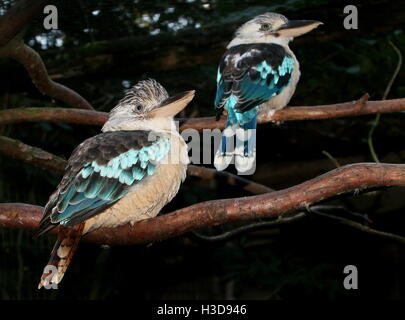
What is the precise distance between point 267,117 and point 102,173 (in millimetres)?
1418

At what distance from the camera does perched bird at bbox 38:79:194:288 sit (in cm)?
259

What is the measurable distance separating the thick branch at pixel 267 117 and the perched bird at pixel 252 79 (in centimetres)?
15

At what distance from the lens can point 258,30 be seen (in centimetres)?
407

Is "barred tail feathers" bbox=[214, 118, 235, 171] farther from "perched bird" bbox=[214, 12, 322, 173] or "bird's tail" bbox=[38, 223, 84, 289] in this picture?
"bird's tail" bbox=[38, 223, 84, 289]

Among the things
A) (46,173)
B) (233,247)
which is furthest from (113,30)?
(233,247)

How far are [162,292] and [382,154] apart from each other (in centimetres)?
250

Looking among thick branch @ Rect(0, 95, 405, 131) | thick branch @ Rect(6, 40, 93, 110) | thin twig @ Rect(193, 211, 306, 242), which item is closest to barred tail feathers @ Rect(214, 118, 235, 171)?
thick branch @ Rect(0, 95, 405, 131)

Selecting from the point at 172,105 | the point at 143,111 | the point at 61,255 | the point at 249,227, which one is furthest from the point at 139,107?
the point at 249,227

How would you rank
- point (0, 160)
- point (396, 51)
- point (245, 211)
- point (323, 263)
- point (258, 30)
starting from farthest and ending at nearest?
point (323, 263), point (0, 160), point (396, 51), point (258, 30), point (245, 211)

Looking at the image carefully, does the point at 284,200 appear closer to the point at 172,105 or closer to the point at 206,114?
the point at 172,105

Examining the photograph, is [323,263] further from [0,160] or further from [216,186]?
[0,160]

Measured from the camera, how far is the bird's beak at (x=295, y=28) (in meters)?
3.79

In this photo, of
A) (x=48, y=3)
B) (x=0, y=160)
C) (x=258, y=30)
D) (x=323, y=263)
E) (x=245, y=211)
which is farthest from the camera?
(x=323, y=263)

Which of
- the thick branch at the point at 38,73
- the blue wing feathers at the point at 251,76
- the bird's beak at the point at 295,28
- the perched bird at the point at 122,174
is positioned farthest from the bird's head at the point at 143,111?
the bird's beak at the point at 295,28
